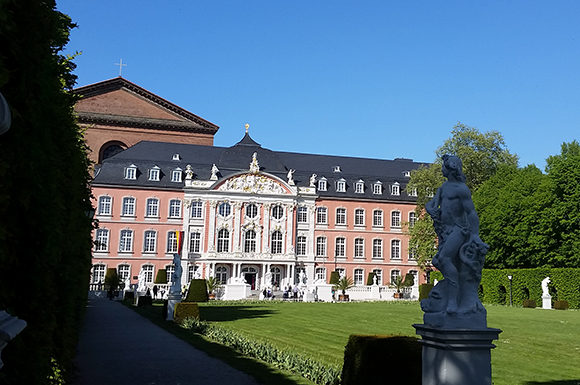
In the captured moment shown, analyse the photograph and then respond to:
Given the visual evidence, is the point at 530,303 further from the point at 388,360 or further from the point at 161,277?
the point at 388,360

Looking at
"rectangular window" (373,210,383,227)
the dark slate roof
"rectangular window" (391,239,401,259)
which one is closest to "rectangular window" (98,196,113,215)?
the dark slate roof

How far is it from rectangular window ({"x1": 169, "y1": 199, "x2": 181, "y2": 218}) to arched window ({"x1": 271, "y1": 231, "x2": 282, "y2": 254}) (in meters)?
8.57

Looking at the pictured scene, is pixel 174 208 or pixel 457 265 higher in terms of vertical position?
pixel 174 208

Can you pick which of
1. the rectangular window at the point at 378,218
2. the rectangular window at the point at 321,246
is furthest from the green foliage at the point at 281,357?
the rectangular window at the point at 378,218

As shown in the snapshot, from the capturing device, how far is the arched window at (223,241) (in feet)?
161

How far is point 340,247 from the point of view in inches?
2058

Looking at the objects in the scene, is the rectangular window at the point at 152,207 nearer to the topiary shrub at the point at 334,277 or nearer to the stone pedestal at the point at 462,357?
the topiary shrub at the point at 334,277

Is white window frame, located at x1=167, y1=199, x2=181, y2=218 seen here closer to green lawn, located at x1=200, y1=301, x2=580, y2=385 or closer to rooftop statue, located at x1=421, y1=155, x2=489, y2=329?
green lawn, located at x1=200, y1=301, x2=580, y2=385

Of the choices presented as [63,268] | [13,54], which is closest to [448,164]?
[13,54]

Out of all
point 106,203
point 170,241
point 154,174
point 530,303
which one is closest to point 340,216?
point 170,241

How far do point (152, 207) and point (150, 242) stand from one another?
9.91 ft

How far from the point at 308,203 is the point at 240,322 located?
32461 mm

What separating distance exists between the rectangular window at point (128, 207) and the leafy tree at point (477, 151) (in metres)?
26.2

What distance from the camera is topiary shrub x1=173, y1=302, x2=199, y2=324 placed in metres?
19.0
